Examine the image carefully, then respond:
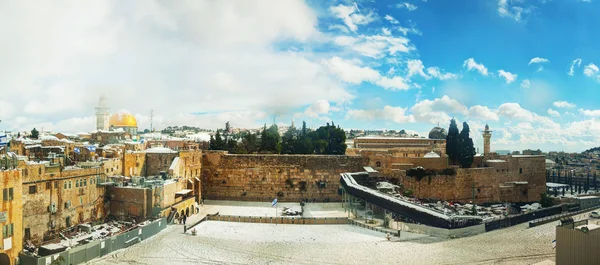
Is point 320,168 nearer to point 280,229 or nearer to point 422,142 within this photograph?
point 280,229

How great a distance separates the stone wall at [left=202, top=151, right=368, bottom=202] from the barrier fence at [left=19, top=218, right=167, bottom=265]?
1061 cm

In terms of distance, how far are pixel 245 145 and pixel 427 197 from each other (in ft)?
62.4

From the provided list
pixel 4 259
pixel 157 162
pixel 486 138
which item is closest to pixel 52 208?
pixel 4 259

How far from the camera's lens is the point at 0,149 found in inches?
669

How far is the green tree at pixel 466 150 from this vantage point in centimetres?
Answer: 3108

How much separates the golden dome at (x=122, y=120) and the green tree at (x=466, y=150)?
39787 millimetres

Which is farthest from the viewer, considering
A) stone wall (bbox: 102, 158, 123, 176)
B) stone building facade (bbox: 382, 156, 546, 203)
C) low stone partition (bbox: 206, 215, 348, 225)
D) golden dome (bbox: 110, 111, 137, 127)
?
golden dome (bbox: 110, 111, 137, 127)

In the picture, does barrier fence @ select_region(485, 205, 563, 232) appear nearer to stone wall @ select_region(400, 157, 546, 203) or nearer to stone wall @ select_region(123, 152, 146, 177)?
stone wall @ select_region(400, 157, 546, 203)

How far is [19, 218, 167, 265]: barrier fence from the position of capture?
1433 cm

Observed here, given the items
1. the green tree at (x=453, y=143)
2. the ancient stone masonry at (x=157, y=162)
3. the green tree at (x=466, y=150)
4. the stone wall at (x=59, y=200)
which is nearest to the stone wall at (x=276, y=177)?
the ancient stone masonry at (x=157, y=162)

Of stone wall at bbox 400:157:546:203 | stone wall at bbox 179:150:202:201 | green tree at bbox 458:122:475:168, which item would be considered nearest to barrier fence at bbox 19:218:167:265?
stone wall at bbox 179:150:202:201

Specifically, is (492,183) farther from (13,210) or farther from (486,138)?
(13,210)

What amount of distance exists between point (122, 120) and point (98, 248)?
41.4 m

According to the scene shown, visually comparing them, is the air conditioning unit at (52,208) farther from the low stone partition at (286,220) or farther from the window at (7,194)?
the low stone partition at (286,220)
